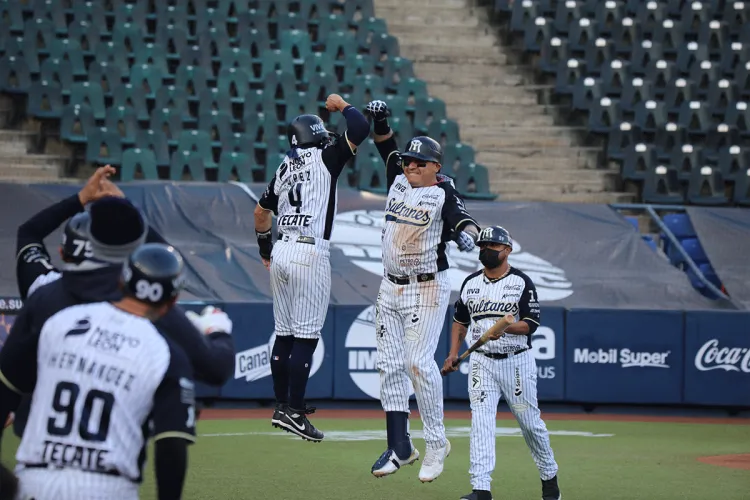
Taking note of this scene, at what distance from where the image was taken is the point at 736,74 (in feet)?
67.5

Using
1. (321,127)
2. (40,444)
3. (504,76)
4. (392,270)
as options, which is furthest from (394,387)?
(504,76)

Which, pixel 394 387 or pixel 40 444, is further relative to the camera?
pixel 394 387

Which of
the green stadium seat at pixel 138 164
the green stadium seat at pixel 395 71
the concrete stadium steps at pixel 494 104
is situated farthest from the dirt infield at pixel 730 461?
the green stadium seat at pixel 395 71

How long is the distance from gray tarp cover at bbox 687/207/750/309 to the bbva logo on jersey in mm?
2356

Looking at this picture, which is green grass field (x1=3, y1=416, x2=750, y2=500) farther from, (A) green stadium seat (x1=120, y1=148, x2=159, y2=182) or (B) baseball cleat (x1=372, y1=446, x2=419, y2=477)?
(A) green stadium seat (x1=120, y1=148, x2=159, y2=182)

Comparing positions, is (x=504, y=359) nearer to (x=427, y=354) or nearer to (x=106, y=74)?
(x=427, y=354)

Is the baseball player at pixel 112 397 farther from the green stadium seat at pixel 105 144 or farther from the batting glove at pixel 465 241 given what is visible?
the green stadium seat at pixel 105 144

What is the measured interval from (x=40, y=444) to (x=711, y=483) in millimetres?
6458

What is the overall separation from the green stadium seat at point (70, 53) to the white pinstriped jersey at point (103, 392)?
48.9 feet

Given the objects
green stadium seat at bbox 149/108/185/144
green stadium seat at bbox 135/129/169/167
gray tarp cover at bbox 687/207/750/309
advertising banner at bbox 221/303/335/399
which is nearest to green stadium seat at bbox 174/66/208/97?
green stadium seat at bbox 149/108/185/144

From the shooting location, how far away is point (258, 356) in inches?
553

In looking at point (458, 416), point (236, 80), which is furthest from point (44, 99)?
point (458, 416)

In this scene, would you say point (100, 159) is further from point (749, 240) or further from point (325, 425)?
point (749, 240)

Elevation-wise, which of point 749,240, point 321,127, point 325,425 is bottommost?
point 325,425
